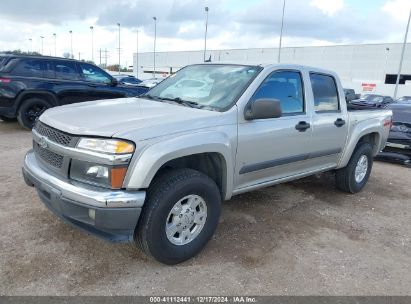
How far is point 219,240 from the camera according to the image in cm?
379

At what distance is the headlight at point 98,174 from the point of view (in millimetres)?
2770

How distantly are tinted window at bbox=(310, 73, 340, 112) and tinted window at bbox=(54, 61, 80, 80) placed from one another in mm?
6564

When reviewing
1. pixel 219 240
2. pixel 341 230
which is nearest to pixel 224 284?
pixel 219 240

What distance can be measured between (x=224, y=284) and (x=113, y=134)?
4.87 feet

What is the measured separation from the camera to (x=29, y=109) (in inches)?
345

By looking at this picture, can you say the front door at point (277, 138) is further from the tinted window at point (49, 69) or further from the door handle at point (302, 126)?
the tinted window at point (49, 69)

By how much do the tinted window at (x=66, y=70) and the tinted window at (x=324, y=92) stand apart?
6.56m

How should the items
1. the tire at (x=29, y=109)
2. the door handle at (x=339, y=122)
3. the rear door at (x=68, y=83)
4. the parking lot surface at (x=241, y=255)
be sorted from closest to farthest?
the parking lot surface at (x=241, y=255)
the door handle at (x=339, y=122)
the tire at (x=29, y=109)
the rear door at (x=68, y=83)

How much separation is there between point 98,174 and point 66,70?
7184 mm

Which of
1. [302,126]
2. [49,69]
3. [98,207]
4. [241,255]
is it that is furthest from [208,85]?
[49,69]

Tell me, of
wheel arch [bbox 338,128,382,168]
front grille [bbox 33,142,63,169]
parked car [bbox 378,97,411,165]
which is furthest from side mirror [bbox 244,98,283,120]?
parked car [bbox 378,97,411,165]

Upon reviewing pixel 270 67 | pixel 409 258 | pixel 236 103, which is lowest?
pixel 409 258

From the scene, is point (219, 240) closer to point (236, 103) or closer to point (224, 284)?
point (224, 284)

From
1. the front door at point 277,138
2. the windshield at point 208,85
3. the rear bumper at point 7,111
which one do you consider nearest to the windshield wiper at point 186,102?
the windshield at point 208,85
